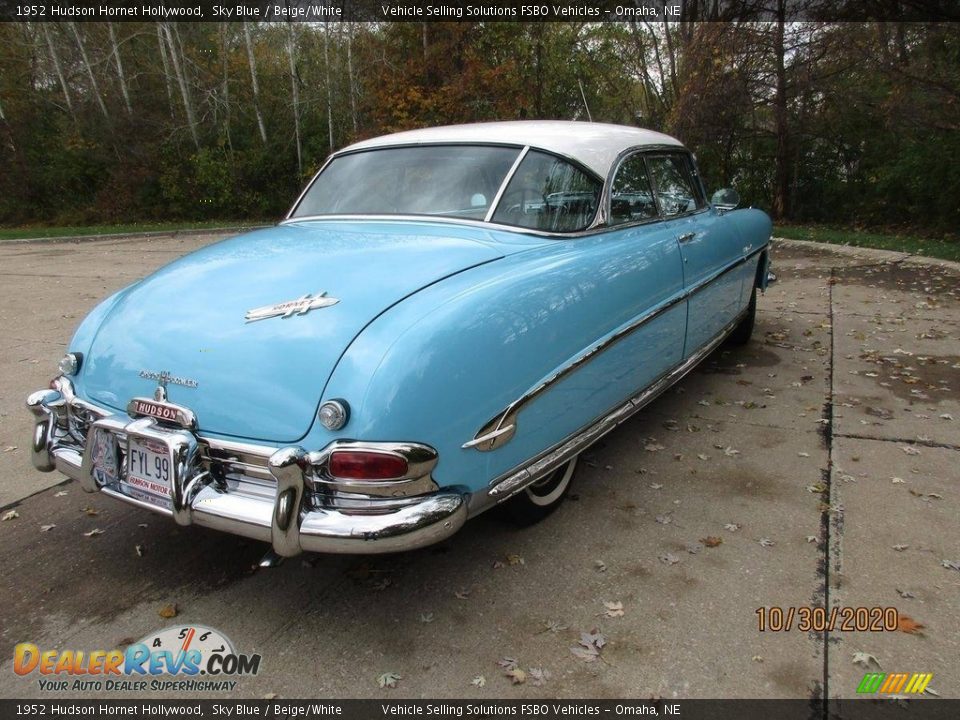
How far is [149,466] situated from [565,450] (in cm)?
152

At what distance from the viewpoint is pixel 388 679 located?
7.24 ft

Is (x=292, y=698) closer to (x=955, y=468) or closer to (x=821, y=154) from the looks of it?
(x=955, y=468)

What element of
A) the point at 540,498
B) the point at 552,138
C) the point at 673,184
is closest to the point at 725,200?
the point at 673,184

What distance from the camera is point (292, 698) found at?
7.03 ft

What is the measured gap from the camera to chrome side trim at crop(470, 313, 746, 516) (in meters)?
2.47

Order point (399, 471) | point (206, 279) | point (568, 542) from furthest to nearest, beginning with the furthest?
1. point (568, 542)
2. point (206, 279)
3. point (399, 471)

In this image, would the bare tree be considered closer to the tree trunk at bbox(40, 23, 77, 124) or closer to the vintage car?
the tree trunk at bbox(40, 23, 77, 124)

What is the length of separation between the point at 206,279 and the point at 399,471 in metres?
1.25

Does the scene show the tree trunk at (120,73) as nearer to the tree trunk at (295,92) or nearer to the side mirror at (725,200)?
the tree trunk at (295,92)

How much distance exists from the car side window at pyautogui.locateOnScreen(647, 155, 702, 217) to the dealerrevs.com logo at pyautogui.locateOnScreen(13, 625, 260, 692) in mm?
3157

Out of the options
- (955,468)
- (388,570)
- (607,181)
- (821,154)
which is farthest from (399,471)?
(821,154)

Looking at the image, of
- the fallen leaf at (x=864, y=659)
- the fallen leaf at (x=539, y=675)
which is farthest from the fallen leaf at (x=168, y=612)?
the fallen leaf at (x=864, y=659)

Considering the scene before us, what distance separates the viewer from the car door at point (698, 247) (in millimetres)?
4031

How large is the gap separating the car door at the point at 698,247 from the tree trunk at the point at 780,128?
43.3 feet
